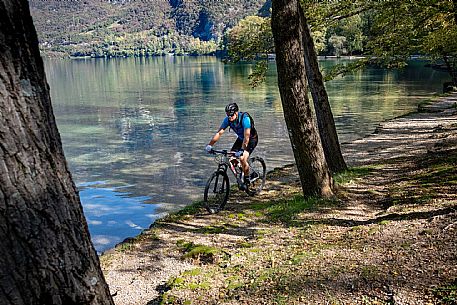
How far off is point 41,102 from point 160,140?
22.8 metres

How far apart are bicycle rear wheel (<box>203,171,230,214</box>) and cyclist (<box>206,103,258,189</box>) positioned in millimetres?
577

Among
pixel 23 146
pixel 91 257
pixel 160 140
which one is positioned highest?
pixel 23 146

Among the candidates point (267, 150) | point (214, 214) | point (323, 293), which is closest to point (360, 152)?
point (267, 150)

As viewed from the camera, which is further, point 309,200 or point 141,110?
point 141,110

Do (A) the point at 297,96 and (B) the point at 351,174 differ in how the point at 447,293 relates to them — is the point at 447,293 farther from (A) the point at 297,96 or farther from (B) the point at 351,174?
(B) the point at 351,174

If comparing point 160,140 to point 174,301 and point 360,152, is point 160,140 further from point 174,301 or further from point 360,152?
point 174,301

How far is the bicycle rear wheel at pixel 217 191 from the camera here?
9.82m

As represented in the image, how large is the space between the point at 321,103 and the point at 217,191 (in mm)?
3298

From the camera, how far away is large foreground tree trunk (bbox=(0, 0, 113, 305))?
204cm

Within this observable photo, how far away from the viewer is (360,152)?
17.1 m

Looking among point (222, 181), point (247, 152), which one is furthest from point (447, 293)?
point (222, 181)

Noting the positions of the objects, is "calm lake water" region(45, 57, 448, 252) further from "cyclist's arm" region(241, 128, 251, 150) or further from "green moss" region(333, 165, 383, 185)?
"green moss" region(333, 165, 383, 185)

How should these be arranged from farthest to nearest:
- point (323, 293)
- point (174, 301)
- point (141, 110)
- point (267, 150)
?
1. point (141, 110)
2. point (267, 150)
3. point (174, 301)
4. point (323, 293)

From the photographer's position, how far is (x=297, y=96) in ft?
26.5
